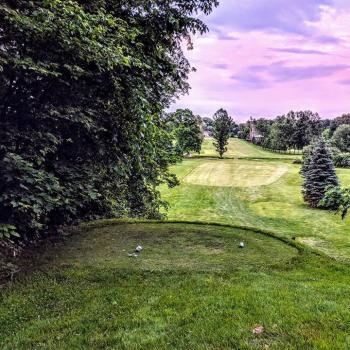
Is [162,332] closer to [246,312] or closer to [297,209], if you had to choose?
[246,312]

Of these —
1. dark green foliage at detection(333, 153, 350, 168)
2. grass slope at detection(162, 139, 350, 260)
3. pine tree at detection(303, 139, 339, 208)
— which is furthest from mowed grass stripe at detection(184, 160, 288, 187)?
dark green foliage at detection(333, 153, 350, 168)

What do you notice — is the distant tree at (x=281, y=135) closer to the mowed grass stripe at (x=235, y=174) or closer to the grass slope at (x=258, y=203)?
the mowed grass stripe at (x=235, y=174)

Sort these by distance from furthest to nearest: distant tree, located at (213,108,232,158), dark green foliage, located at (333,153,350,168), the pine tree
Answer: distant tree, located at (213,108,232,158) < dark green foliage, located at (333,153,350,168) < the pine tree

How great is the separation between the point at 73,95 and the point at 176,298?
219 inches

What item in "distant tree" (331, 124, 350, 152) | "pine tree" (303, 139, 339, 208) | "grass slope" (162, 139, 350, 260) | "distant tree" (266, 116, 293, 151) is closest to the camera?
"grass slope" (162, 139, 350, 260)

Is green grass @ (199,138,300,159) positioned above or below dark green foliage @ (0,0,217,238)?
below

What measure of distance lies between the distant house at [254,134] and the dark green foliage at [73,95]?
101312mm

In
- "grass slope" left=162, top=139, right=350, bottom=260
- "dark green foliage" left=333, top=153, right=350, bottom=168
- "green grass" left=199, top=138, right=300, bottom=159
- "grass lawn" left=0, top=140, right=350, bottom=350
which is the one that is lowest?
"grass slope" left=162, top=139, right=350, bottom=260

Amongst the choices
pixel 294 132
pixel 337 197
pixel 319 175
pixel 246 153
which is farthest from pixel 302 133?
pixel 337 197

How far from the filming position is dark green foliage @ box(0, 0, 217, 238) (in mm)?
7832

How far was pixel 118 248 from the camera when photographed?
392 inches

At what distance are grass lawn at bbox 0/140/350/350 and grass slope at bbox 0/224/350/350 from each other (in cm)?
2

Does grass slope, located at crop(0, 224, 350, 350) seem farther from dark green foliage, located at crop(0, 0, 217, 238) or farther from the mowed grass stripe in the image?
the mowed grass stripe

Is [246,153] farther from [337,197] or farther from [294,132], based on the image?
[337,197]
